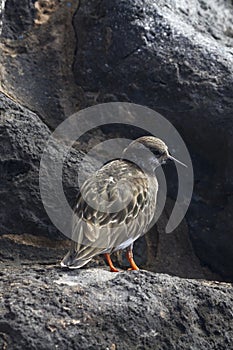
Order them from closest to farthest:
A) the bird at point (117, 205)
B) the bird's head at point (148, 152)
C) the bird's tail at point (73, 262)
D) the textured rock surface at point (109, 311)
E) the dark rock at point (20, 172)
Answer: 1. the textured rock surface at point (109, 311)
2. the bird's tail at point (73, 262)
3. the bird at point (117, 205)
4. the dark rock at point (20, 172)
5. the bird's head at point (148, 152)

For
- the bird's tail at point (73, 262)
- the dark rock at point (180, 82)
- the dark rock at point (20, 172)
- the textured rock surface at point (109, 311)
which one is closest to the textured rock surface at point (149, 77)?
the dark rock at point (180, 82)

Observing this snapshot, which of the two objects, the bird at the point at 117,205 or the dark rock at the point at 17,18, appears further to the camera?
the dark rock at the point at 17,18

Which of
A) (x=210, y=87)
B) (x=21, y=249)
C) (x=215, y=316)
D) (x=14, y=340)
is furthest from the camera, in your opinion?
(x=210, y=87)

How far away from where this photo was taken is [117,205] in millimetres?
6207

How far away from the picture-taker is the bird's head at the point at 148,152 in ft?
22.5

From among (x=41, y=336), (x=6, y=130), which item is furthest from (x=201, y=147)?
(x=41, y=336)

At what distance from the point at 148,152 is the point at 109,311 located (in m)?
2.09

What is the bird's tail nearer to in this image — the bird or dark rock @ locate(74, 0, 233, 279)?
the bird

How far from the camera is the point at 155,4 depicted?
7.12 m

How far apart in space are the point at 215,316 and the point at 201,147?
1923 mm

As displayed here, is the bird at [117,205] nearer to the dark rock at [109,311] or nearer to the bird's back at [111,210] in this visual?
the bird's back at [111,210]

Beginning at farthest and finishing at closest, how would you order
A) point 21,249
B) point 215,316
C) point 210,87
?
point 210,87 → point 21,249 → point 215,316

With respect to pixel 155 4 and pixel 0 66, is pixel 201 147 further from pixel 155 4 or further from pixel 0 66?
pixel 0 66

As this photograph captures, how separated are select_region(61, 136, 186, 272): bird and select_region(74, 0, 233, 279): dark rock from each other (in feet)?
1.03
